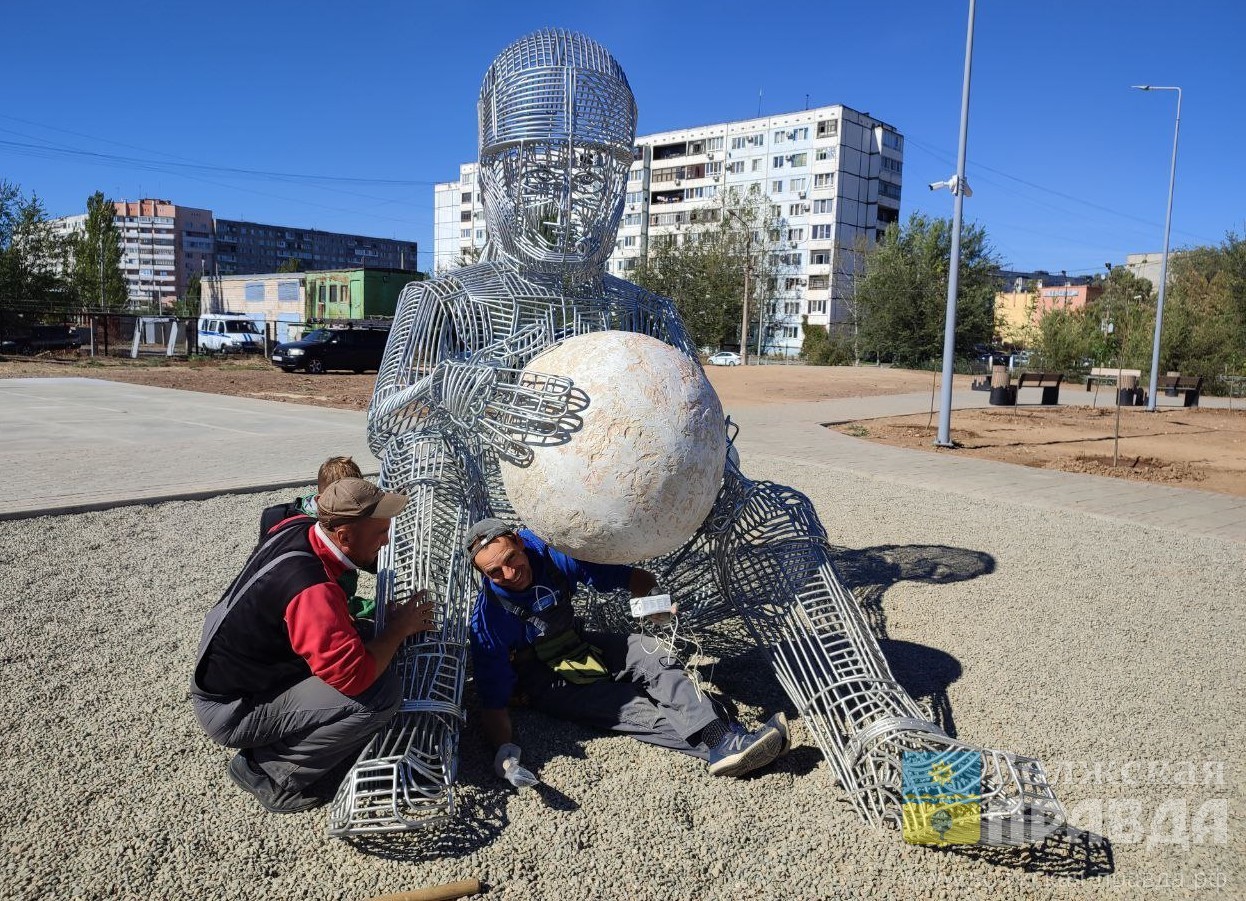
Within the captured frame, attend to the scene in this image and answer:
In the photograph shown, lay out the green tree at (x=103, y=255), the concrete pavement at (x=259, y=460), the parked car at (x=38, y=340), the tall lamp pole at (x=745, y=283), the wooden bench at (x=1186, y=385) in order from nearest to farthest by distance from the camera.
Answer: the concrete pavement at (x=259, y=460), the wooden bench at (x=1186, y=385), the parked car at (x=38, y=340), the tall lamp pole at (x=745, y=283), the green tree at (x=103, y=255)

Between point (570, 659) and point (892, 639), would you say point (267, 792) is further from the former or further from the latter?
point (892, 639)

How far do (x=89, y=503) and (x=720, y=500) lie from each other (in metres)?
5.79

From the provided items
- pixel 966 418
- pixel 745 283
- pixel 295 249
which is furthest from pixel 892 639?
pixel 295 249

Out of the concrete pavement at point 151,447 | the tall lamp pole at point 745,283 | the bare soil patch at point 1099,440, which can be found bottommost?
the concrete pavement at point 151,447

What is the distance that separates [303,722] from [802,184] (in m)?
60.9

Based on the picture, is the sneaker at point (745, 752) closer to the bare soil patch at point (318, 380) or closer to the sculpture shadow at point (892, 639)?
the sculpture shadow at point (892, 639)

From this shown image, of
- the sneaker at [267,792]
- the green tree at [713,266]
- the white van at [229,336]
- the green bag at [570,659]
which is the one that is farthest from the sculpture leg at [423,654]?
the green tree at [713,266]

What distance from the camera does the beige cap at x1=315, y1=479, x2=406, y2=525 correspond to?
2.83 m

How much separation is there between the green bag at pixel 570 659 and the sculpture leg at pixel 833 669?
636mm

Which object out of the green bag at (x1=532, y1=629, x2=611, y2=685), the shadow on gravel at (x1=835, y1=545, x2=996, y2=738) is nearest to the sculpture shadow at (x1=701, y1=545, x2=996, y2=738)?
the shadow on gravel at (x1=835, y1=545, x2=996, y2=738)

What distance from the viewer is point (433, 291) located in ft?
12.6

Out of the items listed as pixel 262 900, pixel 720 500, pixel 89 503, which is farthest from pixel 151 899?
pixel 89 503

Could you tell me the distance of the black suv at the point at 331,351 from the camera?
27078 mm

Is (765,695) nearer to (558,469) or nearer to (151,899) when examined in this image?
(558,469)
